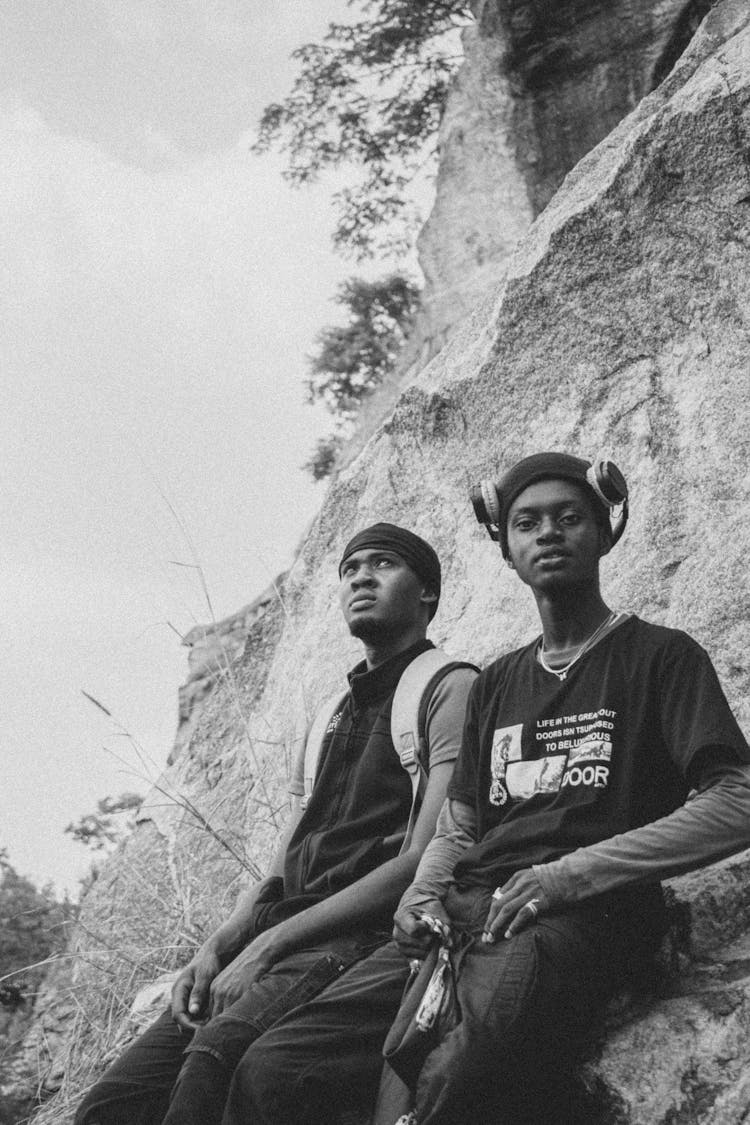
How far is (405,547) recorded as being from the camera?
3.67 meters

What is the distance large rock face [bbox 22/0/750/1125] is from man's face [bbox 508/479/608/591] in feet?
2.69

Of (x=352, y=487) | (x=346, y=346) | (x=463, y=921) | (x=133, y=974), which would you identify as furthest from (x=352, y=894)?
(x=346, y=346)

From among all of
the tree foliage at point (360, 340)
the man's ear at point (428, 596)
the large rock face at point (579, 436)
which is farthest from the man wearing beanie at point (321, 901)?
the tree foliage at point (360, 340)

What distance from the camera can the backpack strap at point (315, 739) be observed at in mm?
3348

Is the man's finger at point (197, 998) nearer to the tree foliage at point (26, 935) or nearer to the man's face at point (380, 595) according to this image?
the man's face at point (380, 595)

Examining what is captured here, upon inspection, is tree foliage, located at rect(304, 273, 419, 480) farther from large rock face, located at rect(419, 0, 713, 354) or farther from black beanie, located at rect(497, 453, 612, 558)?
black beanie, located at rect(497, 453, 612, 558)

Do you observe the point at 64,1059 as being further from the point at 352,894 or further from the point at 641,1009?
the point at 641,1009

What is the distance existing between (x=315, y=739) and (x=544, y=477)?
1.05 metres

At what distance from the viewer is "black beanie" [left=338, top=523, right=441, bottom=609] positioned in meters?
3.67

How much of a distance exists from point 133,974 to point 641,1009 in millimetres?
2633

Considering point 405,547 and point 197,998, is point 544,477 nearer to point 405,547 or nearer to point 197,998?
point 405,547

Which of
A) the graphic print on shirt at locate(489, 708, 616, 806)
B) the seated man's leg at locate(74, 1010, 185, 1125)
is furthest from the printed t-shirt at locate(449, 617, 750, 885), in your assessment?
the seated man's leg at locate(74, 1010, 185, 1125)

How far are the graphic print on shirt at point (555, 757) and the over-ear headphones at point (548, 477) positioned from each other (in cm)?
60

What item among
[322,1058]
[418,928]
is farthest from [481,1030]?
[322,1058]
